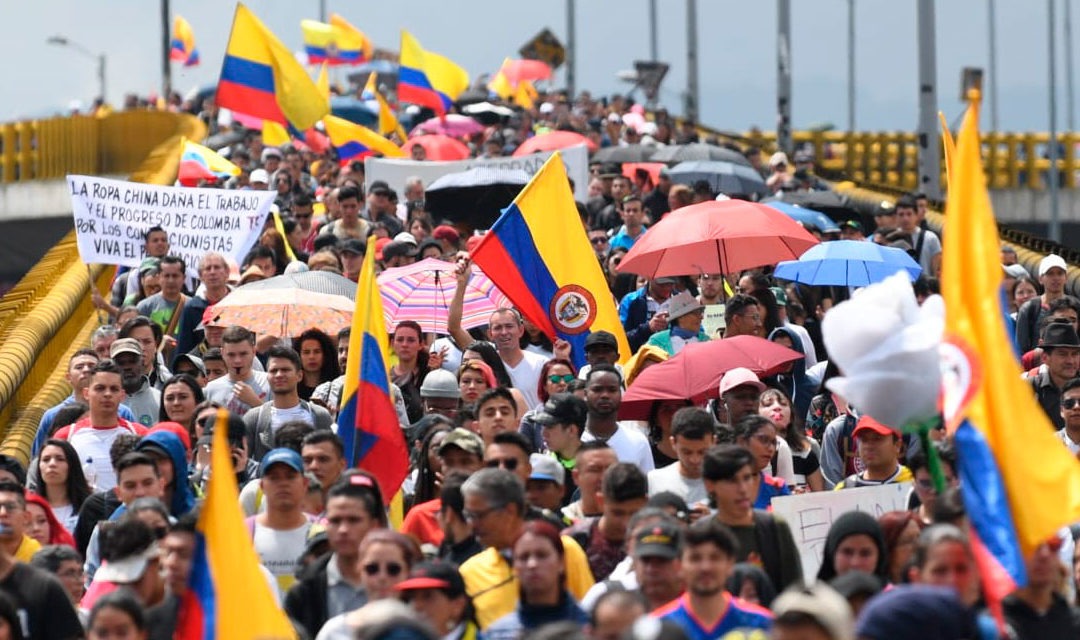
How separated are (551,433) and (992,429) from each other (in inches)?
158

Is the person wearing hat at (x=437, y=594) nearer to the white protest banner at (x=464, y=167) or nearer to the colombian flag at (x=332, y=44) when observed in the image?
the white protest banner at (x=464, y=167)

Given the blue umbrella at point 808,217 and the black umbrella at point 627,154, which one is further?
the black umbrella at point 627,154

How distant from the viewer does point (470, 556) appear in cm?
980

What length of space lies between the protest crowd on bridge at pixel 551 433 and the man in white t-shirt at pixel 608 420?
0.7 inches

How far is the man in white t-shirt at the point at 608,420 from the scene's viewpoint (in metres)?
12.0

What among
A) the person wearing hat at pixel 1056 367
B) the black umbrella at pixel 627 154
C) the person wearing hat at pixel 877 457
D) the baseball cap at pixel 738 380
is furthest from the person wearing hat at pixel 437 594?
the black umbrella at pixel 627 154

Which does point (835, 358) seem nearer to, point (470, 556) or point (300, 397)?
point (470, 556)

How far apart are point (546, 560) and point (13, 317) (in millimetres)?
11849

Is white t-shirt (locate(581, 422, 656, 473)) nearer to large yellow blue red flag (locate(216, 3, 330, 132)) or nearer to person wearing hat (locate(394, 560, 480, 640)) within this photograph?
person wearing hat (locate(394, 560, 480, 640))

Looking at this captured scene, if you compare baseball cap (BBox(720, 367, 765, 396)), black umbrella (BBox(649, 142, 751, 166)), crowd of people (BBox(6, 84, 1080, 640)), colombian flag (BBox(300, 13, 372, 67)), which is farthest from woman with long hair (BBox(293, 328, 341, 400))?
colombian flag (BBox(300, 13, 372, 67))

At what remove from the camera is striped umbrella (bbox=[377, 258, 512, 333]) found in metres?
15.2

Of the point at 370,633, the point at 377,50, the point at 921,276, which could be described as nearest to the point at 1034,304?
the point at 921,276

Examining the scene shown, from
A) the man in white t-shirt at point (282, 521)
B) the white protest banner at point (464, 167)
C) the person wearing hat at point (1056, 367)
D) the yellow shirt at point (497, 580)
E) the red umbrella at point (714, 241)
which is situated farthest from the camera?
the white protest banner at point (464, 167)

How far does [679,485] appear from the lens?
10.9m
